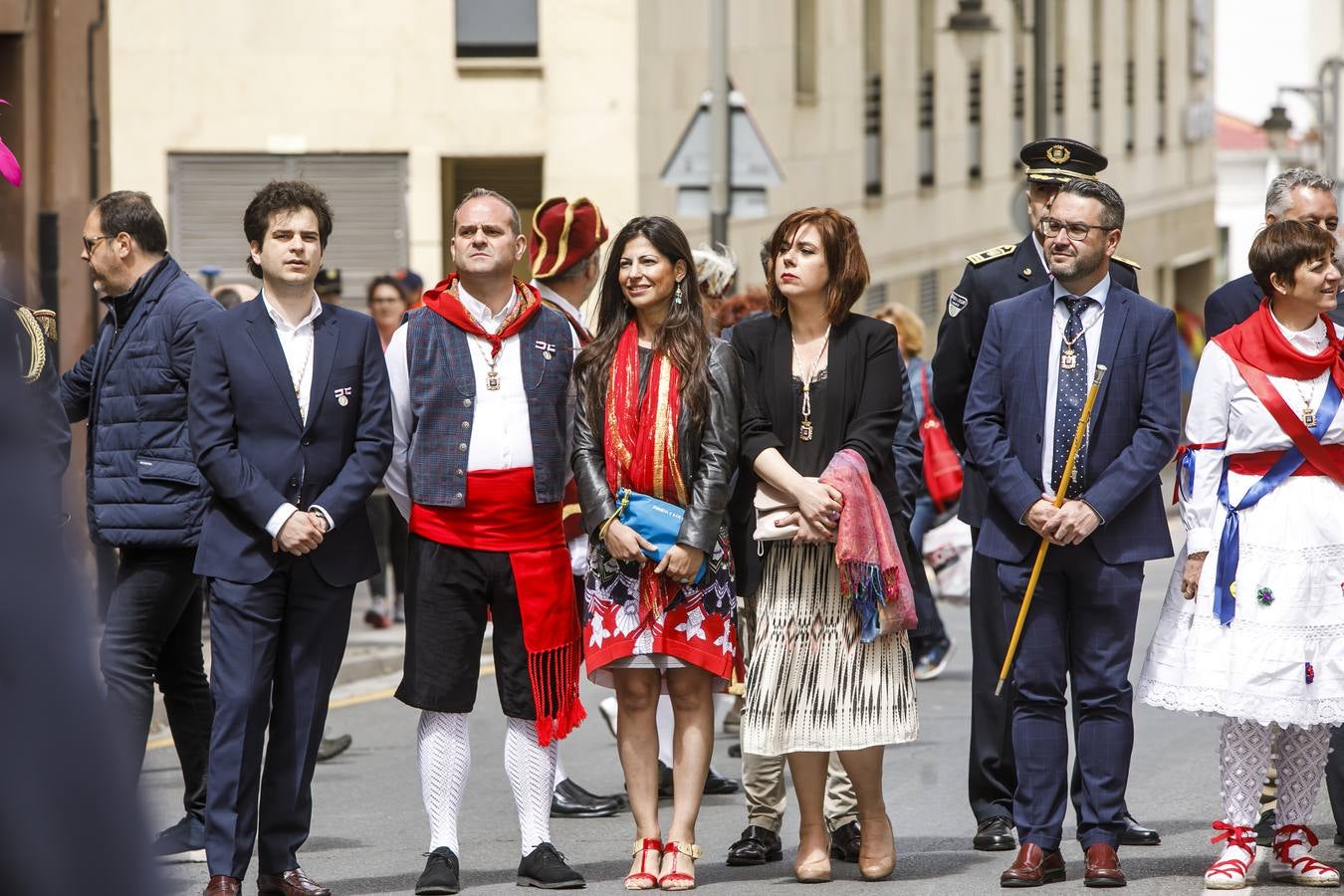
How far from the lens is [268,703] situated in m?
6.07

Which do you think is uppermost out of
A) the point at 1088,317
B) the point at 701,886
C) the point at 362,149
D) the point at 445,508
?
the point at 362,149

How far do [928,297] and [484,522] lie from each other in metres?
21.8

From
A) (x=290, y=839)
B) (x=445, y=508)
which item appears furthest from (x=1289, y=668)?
(x=290, y=839)

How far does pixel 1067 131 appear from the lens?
3425 cm

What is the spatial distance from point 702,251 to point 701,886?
2952 millimetres

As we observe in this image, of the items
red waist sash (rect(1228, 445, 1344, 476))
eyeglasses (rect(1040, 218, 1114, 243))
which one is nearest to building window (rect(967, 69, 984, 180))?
eyeglasses (rect(1040, 218, 1114, 243))

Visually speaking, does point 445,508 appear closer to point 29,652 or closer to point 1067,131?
point 29,652

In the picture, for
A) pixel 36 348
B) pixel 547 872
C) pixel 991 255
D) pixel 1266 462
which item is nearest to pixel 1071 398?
pixel 1266 462

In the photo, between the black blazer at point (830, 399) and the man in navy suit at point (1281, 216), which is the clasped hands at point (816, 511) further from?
the man in navy suit at point (1281, 216)

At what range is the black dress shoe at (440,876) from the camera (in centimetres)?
615

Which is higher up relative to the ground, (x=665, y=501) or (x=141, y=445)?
(x=141, y=445)

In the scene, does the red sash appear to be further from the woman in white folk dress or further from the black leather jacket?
the woman in white folk dress

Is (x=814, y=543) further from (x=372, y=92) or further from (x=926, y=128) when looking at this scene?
(x=926, y=128)

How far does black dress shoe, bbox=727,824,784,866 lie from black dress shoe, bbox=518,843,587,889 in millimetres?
527
